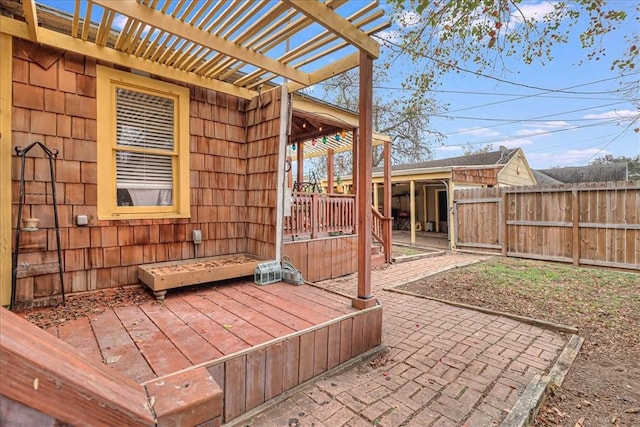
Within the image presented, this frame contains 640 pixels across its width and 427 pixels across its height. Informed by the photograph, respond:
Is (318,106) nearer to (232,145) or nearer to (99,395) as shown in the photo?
(232,145)

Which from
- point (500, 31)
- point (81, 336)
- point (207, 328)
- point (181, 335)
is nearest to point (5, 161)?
point (81, 336)

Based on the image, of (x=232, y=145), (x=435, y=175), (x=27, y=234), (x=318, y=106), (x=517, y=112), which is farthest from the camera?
(x=517, y=112)

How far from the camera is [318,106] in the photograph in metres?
5.44

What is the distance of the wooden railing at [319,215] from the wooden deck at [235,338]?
186cm

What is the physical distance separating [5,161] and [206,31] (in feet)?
7.15

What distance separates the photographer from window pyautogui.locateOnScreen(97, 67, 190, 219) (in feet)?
11.3

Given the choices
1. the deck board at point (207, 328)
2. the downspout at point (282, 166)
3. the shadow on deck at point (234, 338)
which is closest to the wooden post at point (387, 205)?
the downspout at point (282, 166)

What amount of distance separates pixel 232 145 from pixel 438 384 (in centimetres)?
375

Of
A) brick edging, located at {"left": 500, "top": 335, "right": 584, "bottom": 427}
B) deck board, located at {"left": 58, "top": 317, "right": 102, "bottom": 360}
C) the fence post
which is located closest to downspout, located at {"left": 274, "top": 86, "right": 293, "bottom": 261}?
deck board, located at {"left": 58, "top": 317, "right": 102, "bottom": 360}

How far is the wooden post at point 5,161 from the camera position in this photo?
2.87 meters

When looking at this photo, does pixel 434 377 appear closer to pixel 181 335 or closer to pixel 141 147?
pixel 181 335

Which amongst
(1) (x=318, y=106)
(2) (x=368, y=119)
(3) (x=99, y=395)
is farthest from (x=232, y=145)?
(3) (x=99, y=395)

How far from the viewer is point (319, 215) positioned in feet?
18.6

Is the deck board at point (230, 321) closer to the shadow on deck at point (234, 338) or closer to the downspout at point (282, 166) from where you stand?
the shadow on deck at point (234, 338)
